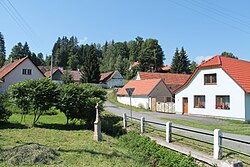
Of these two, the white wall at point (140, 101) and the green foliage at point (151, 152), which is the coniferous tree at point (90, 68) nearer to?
the white wall at point (140, 101)

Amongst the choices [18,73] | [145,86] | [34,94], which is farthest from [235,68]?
[18,73]

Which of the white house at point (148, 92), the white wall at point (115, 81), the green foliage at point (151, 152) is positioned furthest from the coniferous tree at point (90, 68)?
the green foliage at point (151, 152)

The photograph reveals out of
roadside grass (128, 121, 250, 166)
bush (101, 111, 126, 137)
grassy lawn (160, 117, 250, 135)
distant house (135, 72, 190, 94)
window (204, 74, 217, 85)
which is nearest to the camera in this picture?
roadside grass (128, 121, 250, 166)

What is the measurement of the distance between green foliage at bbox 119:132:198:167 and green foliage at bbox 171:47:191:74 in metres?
58.3

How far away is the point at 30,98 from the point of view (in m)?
18.3

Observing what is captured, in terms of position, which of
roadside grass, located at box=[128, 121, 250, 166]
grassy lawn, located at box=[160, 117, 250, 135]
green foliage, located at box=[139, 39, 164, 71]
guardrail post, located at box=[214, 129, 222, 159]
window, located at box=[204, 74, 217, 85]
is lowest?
grassy lawn, located at box=[160, 117, 250, 135]

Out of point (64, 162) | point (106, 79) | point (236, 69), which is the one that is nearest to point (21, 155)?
point (64, 162)

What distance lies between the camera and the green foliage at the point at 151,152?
9.01 m

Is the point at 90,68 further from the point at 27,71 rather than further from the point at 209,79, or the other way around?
the point at 209,79

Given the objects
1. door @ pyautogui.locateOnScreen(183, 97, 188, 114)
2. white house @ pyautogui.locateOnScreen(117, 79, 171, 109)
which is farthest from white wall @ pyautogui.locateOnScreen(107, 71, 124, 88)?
door @ pyautogui.locateOnScreen(183, 97, 188, 114)

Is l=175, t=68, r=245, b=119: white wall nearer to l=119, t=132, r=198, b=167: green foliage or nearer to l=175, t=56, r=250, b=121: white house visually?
l=175, t=56, r=250, b=121: white house

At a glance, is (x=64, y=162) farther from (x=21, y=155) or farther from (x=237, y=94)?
(x=237, y=94)

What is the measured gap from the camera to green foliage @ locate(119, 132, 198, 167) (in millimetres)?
9010

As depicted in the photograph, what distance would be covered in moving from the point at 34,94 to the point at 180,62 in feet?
190
